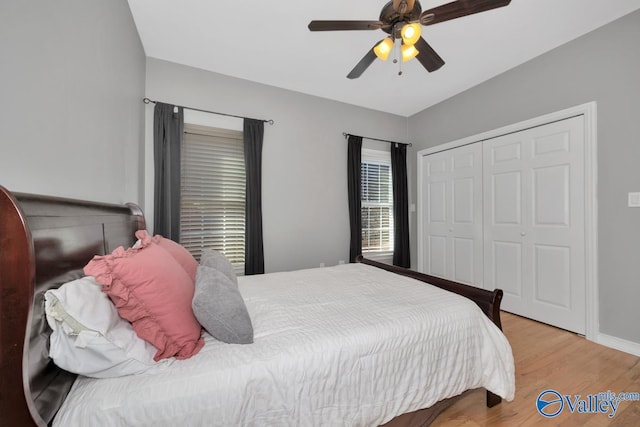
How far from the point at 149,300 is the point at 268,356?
473 millimetres

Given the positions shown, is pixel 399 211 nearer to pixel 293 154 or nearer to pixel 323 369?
pixel 293 154

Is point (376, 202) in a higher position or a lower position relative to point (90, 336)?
higher

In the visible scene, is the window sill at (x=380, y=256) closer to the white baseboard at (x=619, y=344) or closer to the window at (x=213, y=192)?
the window at (x=213, y=192)

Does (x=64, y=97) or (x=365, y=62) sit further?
(x=365, y=62)

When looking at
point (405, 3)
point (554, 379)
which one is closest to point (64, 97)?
point (405, 3)

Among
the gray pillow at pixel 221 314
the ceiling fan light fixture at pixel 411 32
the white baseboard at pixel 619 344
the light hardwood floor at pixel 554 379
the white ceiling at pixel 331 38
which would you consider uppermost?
the white ceiling at pixel 331 38

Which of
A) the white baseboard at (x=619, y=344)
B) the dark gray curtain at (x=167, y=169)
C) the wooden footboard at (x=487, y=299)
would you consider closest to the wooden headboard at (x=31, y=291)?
the dark gray curtain at (x=167, y=169)

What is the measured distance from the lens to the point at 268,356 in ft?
3.17

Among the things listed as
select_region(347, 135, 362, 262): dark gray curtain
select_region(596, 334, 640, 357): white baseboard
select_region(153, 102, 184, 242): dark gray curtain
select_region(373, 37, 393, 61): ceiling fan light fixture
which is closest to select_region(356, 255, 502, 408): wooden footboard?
select_region(596, 334, 640, 357): white baseboard

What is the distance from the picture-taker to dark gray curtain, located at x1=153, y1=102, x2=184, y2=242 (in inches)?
101

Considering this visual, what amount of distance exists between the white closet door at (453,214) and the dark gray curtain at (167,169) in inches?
133

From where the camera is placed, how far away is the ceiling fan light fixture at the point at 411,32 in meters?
1.53

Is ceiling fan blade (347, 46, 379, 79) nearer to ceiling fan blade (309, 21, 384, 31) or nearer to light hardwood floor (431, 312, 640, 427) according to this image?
ceiling fan blade (309, 21, 384, 31)

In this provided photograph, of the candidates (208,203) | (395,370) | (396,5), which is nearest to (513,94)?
(396,5)
